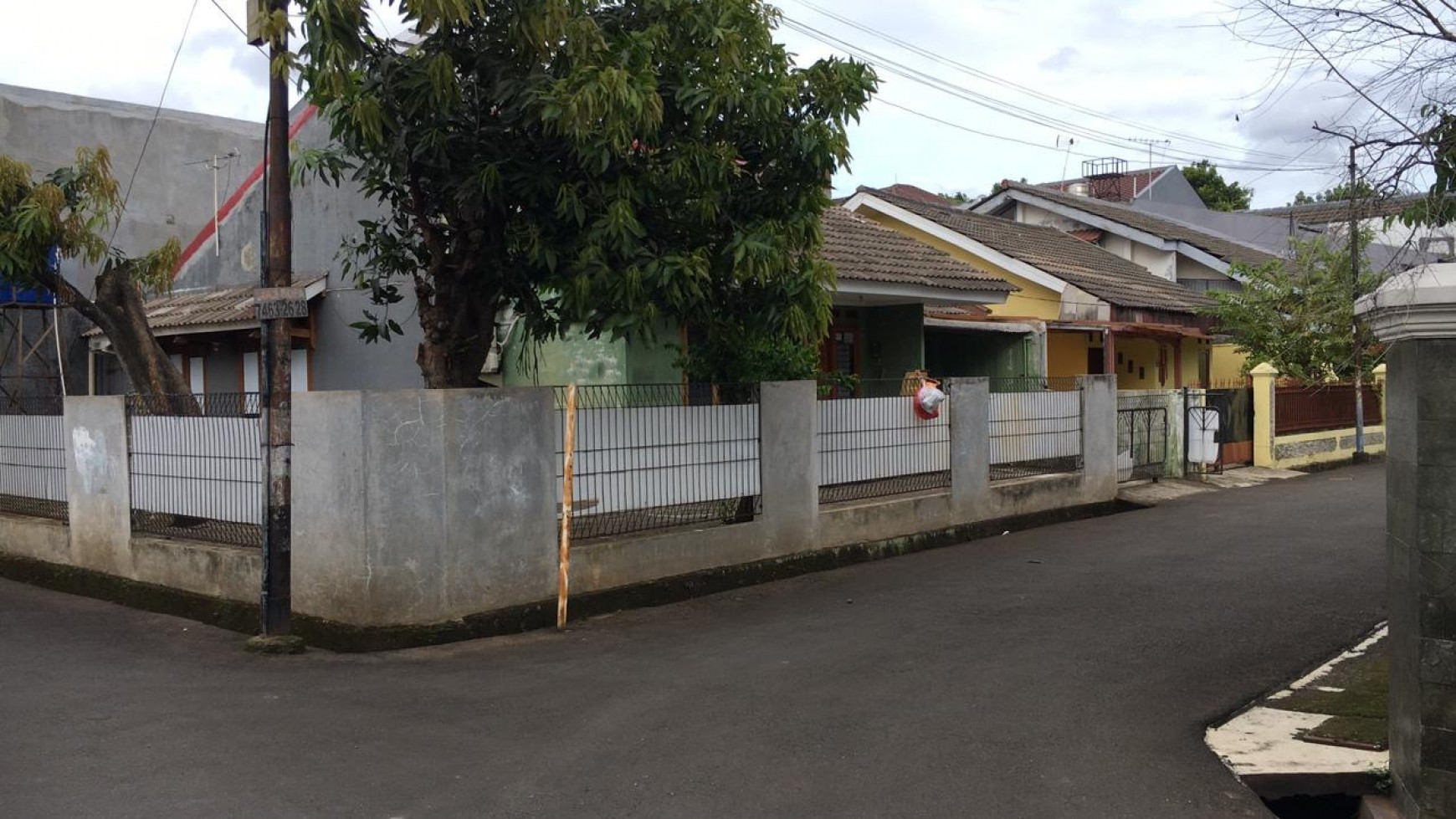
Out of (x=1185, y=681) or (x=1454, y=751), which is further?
(x=1185, y=681)

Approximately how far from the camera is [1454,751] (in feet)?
14.9

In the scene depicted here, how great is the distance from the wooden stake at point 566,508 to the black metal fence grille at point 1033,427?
682 cm

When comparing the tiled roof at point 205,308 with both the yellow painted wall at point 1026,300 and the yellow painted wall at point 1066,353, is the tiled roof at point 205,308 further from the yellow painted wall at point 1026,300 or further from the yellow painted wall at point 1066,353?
the yellow painted wall at point 1066,353

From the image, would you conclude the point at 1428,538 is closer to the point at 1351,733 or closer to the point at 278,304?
the point at 1351,733

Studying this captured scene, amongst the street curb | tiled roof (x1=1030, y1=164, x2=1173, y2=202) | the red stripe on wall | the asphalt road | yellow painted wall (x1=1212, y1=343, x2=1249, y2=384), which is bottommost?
the asphalt road

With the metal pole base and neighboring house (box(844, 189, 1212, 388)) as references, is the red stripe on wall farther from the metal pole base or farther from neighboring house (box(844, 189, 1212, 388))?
neighboring house (box(844, 189, 1212, 388))

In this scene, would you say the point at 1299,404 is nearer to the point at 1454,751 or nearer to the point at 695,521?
the point at 695,521

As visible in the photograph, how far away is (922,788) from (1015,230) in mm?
24542

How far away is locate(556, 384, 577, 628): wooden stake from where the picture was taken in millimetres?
9094

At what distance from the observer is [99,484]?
1096 cm

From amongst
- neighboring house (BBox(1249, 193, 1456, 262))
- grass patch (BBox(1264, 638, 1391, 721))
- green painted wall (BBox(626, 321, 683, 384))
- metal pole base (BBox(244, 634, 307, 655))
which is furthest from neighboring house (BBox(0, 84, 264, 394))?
neighboring house (BBox(1249, 193, 1456, 262))

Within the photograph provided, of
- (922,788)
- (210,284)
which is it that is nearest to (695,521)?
(922,788)

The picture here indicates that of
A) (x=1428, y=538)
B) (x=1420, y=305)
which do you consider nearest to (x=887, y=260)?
(x=1420, y=305)

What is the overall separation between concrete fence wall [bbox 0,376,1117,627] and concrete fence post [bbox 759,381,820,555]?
2 centimetres
